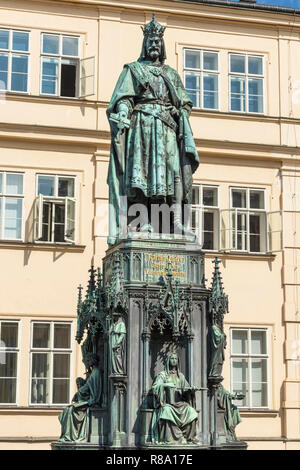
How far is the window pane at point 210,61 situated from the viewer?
23969 millimetres

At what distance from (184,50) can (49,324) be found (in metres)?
7.64

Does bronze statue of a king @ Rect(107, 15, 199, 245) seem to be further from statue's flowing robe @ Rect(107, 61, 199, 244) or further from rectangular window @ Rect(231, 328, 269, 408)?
rectangular window @ Rect(231, 328, 269, 408)

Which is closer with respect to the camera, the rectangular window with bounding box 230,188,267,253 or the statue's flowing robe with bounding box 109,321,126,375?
the statue's flowing robe with bounding box 109,321,126,375

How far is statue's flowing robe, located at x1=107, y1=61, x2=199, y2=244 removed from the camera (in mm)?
11992

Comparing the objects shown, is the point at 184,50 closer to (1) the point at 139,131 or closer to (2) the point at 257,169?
(2) the point at 257,169

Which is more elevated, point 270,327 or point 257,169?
point 257,169

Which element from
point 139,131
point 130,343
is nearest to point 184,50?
point 139,131

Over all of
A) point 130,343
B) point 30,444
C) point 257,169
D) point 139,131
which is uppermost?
point 257,169

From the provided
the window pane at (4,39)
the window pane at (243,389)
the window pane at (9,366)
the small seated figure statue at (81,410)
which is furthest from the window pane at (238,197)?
the small seated figure statue at (81,410)

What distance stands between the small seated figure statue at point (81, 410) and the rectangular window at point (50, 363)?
→ 9489mm

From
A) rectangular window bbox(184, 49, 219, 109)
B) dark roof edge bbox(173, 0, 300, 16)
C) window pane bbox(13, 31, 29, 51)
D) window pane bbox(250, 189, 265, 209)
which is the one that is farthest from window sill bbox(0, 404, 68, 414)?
dark roof edge bbox(173, 0, 300, 16)

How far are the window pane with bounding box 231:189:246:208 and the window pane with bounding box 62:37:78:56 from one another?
16.6 feet

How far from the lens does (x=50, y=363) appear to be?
20953mm

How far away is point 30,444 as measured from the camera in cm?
2045
